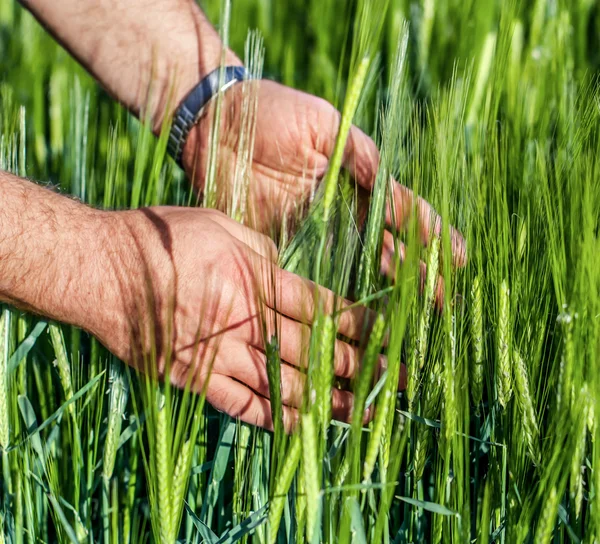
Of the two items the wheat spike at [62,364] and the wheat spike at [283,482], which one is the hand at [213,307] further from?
the wheat spike at [283,482]

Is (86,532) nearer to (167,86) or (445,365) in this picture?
(445,365)

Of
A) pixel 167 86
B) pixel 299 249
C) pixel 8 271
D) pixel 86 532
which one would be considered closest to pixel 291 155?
pixel 167 86

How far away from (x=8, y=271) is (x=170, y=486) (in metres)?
0.39

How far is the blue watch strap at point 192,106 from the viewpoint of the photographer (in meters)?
1.27

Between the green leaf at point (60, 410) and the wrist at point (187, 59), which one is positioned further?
the wrist at point (187, 59)

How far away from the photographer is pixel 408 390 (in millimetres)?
788

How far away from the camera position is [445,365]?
745mm

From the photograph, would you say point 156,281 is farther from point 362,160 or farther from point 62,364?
point 362,160

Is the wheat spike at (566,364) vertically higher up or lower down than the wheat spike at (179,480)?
higher up

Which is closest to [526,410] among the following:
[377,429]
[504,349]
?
[504,349]

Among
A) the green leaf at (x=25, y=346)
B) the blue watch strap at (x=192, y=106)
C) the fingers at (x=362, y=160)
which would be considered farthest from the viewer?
the blue watch strap at (x=192, y=106)

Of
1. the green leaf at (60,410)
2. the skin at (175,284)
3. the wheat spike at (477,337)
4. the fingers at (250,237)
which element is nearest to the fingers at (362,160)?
the skin at (175,284)

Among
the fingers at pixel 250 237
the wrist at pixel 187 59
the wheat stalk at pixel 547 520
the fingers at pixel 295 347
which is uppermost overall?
the wrist at pixel 187 59

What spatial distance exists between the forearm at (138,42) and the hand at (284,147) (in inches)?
4.2
